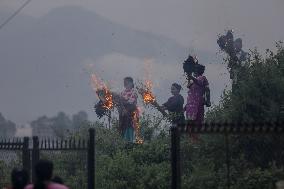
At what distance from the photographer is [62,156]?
13414 mm

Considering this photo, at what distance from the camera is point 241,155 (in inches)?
531

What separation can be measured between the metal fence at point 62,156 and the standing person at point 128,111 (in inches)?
261

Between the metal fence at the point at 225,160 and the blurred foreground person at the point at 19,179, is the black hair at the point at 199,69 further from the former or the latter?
the blurred foreground person at the point at 19,179

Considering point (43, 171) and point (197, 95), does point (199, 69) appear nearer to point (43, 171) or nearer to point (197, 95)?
point (197, 95)

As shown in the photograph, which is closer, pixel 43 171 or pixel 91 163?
pixel 43 171

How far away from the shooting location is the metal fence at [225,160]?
10.7 m

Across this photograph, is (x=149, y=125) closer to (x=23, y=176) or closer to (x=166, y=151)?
(x=166, y=151)

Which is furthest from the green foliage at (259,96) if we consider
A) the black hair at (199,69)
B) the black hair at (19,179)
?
the black hair at (19,179)

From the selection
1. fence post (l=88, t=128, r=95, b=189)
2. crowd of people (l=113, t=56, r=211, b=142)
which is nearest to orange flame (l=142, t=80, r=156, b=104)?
crowd of people (l=113, t=56, r=211, b=142)

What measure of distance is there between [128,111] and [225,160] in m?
7.53

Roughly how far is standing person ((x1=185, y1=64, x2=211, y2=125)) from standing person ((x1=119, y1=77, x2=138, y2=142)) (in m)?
3.02

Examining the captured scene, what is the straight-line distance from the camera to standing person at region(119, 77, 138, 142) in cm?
2064

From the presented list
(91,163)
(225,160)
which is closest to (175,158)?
(91,163)

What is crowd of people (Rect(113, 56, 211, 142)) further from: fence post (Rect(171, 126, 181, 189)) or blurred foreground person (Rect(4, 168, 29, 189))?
blurred foreground person (Rect(4, 168, 29, 189))
